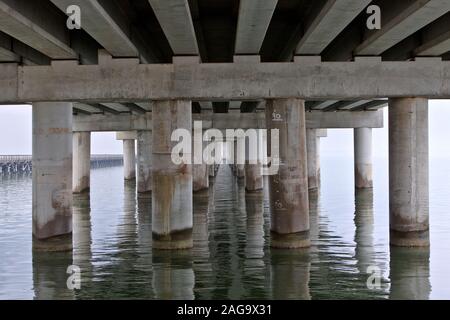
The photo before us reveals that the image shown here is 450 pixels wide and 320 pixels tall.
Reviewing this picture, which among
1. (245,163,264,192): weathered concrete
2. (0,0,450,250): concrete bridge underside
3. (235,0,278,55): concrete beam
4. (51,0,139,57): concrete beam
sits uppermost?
(235,0,278,55): concrete beam

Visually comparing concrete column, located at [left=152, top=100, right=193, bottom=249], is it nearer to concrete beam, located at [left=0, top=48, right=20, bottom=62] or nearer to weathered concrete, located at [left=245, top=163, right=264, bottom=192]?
concrete beam, located at [left=0, top=48, right=20, bottom=62]

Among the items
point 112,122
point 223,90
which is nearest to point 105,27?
point 223,90

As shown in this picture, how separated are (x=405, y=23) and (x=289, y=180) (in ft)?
18.9

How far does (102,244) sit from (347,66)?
10030 mm

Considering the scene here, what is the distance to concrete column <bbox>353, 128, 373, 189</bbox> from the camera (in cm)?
4038

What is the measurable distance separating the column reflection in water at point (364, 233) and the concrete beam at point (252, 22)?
677 cm

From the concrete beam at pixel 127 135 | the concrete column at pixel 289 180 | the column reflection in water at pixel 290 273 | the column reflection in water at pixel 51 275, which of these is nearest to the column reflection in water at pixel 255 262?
the column reflection in water at pixel 290 273

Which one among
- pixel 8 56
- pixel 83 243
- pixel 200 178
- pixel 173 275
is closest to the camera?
pixel 173 275

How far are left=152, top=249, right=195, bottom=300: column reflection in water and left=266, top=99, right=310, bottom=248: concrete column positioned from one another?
9.99 ft

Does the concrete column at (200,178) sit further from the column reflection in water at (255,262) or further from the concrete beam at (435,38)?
the concrete beam at (435,38)

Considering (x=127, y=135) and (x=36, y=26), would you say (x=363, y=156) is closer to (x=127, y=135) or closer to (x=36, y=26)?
(x=127, y=135)

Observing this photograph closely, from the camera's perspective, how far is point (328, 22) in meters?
12.7

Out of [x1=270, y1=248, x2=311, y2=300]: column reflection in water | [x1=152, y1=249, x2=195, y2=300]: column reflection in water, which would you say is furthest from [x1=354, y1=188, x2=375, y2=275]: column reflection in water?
[x1=152, y1=249, x2=195, y2=300]: column reflection in water

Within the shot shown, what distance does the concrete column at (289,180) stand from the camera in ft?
53.0
